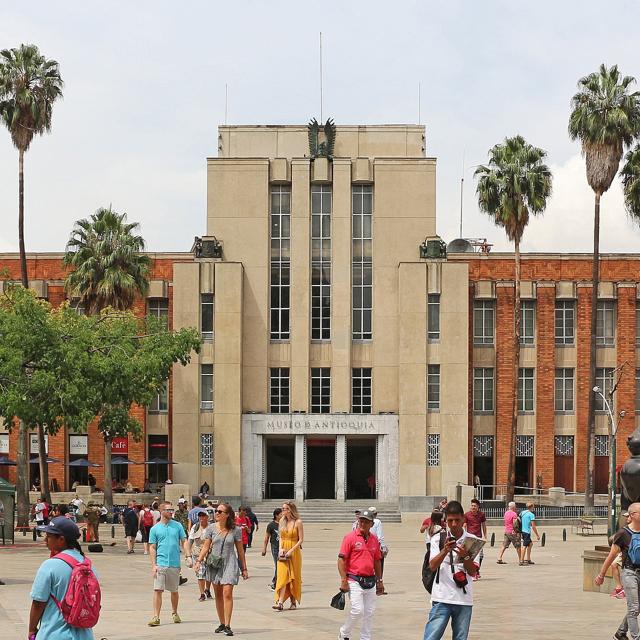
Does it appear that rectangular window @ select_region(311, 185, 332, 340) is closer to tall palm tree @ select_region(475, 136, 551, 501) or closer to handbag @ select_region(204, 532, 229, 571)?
tall palm tree @ select_region(475, 136, 551, 501)

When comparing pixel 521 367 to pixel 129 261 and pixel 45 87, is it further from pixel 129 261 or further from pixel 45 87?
pixel 45 87

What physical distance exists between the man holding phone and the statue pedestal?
11747mm

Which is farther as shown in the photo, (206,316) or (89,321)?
(206,316)

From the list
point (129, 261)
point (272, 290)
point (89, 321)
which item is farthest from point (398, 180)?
point (89, 321)

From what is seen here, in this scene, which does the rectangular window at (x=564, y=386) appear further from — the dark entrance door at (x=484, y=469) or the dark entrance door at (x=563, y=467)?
the dark entrance door at (x=484, y=469)

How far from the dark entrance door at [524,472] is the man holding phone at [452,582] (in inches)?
2157

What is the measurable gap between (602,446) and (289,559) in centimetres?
4873

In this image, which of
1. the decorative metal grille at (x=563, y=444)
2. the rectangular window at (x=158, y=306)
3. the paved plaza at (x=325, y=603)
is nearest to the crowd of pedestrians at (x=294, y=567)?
the paved plaza at (x=325, y=603)

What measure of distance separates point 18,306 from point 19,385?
232 centimetres

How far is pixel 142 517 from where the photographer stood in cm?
3962

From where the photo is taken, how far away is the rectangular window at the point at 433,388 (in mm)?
62000

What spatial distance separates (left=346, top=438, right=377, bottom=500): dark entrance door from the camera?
64875 mm

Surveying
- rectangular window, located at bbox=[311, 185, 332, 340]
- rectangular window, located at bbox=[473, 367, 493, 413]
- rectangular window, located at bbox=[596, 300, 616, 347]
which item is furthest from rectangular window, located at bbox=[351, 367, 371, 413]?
rectangular window, located at bbox=[596, 300, 616, 347]

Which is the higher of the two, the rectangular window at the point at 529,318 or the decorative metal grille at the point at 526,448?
the rectangular window at the point at 529,318
